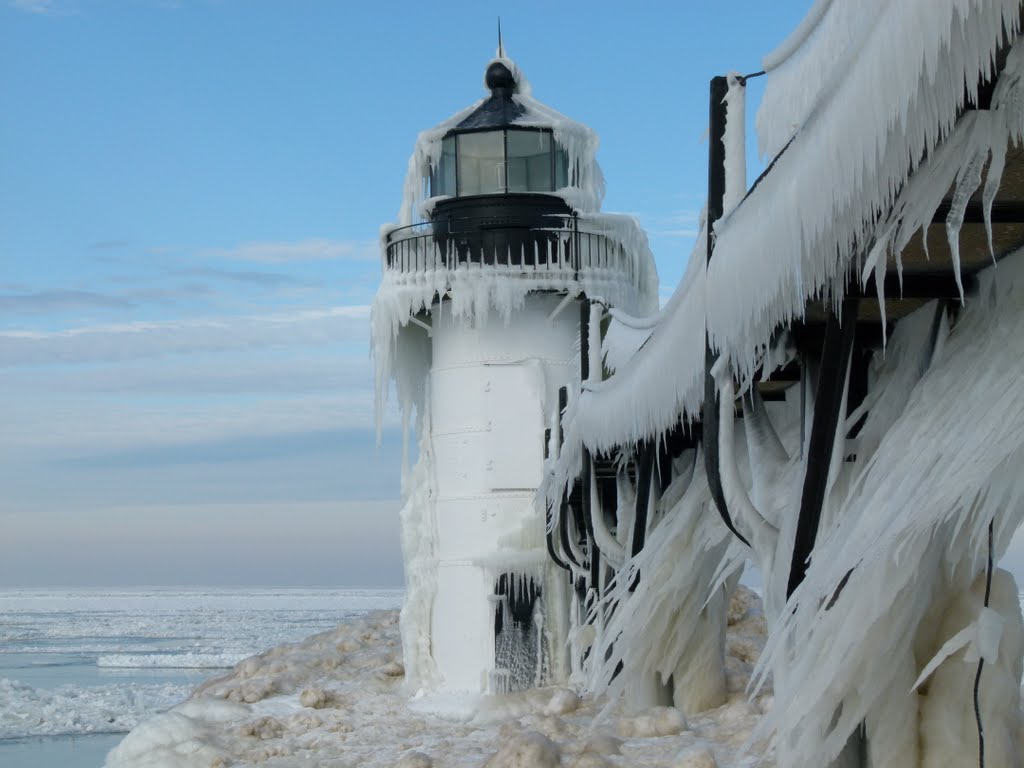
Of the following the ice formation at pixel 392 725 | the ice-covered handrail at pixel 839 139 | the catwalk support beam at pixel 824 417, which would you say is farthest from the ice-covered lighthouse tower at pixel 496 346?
the ice-covered handrail at pixel 839 139

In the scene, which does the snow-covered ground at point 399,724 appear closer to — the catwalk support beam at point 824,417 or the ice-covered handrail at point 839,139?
the catwalk support beam at point 824,417

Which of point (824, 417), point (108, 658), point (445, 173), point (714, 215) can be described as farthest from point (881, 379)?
point (108, 658)

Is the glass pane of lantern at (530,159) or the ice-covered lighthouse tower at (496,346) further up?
the glass pane of lantern at (530,159)

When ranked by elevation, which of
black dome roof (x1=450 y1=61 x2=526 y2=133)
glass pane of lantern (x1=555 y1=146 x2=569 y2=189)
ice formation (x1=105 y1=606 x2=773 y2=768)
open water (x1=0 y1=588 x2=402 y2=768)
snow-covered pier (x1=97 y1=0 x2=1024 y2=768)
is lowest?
open water (x1=0 y1=588 x2=402 y2=768)

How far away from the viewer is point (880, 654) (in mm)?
6742

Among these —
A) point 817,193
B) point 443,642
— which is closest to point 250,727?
point 443,642

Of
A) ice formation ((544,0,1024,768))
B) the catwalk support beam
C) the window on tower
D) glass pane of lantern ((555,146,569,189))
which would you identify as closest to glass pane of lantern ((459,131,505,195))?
the window on tower

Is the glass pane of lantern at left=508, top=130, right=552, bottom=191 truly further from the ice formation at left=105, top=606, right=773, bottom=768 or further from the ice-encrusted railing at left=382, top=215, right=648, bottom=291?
the ice formation at left=105, top=606, right=773, bottom=768

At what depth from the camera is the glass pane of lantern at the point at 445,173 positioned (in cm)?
1998

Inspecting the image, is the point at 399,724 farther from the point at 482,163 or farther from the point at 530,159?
the point at 530,159

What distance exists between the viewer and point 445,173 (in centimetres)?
2014

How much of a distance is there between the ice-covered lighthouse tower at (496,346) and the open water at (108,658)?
30.6 ft

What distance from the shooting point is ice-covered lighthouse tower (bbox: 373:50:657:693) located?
752 inches

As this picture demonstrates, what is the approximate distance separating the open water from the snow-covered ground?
6.47 m
